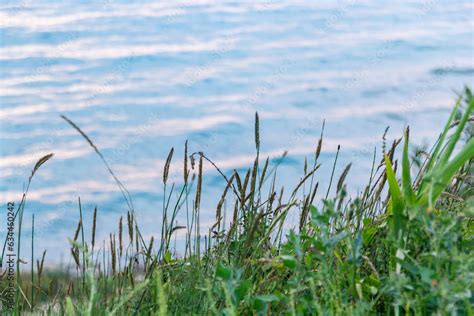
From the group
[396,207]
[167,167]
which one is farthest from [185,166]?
[396,207]

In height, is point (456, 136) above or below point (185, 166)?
above

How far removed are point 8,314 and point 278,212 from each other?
1446 millimetres

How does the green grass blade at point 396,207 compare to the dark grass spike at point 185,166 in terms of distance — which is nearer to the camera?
the green grass blade at point 396,207

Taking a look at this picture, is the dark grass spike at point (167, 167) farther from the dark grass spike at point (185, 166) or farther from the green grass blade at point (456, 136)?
the green grass blade at point (456, 136)

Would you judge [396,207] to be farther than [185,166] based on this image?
No

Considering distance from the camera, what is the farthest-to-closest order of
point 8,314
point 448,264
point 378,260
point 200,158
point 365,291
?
point 8,314 < point 200,158 < point 378,260 < point 365,291 < point 448,264

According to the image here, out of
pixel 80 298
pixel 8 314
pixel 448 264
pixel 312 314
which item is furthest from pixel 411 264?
pixel 8 314

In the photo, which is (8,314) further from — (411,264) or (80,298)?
(411,264)

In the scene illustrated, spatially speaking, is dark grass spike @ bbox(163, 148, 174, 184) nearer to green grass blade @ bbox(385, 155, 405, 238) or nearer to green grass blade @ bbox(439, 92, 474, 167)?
green grass blade @ bbox(385, 155, 405, 238)

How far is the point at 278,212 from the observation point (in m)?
2.99

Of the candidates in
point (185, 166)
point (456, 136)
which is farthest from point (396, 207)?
point (185, 166)

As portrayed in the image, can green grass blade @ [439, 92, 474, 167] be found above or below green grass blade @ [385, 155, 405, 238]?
above

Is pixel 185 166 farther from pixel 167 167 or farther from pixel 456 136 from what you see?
pixel 456 136

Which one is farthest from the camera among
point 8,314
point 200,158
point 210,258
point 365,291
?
point 8,314
